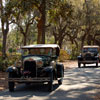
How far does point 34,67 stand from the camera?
11.6 m

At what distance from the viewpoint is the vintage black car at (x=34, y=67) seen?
36.4ft

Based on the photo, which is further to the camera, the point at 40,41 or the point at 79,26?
the point at 79,26

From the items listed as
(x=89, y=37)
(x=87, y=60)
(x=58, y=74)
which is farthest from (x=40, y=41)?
(x=89, y=37)

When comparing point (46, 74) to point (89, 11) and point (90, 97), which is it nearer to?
point (90, 97)

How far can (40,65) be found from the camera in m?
11.7

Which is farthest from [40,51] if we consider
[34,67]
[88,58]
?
[88,58]

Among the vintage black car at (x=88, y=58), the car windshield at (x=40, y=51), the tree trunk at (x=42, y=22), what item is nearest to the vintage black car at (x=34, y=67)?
the car windshield at (x=40, y=51)

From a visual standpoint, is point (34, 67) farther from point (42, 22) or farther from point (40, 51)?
point (42, 22)

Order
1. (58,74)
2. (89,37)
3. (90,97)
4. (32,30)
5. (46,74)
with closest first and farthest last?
(90,97) → (46,74) → (58,74) → (32,30) → (89,37)

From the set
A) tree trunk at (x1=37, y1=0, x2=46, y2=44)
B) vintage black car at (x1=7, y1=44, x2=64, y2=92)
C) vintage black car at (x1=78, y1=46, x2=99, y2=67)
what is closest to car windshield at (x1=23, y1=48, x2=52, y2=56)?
vintage black car at (x1=7, y1=44, x2=64, y2=92)

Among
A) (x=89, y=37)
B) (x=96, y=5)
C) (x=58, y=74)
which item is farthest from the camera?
(x=89, y=37)

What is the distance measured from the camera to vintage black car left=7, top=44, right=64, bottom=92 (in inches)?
437

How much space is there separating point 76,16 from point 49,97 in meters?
30.7

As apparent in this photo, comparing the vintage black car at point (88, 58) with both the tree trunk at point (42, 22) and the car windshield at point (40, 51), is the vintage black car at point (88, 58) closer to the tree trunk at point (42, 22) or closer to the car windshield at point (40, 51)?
the tree trunk at point (42, 22)
